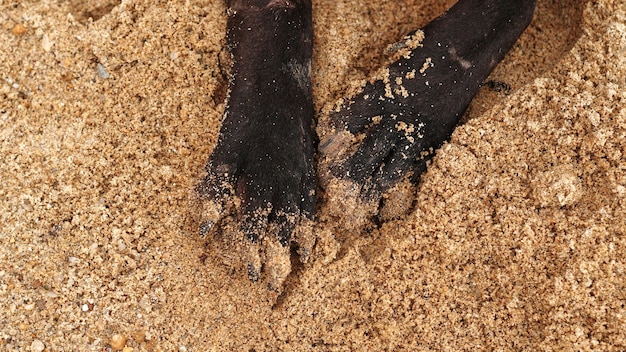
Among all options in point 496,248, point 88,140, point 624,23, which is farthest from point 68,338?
point 624,23

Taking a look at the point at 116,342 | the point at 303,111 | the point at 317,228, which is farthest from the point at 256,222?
the point at 116,342

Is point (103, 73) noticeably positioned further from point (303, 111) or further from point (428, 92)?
point (428, 92)

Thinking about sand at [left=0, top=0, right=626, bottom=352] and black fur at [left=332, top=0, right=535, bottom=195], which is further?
black fur at [left=332, top=0, right=535, bottom=195]

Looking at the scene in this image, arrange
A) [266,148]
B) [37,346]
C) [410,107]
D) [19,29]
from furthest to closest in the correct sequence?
1. [19,29]
2. [410,107]
3. [266,148]
4. [37,346]

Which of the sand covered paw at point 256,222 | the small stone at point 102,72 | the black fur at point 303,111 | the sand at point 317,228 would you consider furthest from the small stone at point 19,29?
the sand covered paw at point 256,222

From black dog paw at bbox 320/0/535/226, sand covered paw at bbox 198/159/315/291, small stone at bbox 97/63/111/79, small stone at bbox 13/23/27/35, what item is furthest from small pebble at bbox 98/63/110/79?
black dog paw at bbox 320/0/535/226

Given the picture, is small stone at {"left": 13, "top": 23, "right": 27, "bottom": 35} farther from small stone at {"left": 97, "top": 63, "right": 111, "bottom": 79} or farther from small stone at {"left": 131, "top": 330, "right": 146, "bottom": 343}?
small stone at {"left": 131, "top": 330, "right": 146, "bottom": 343}
